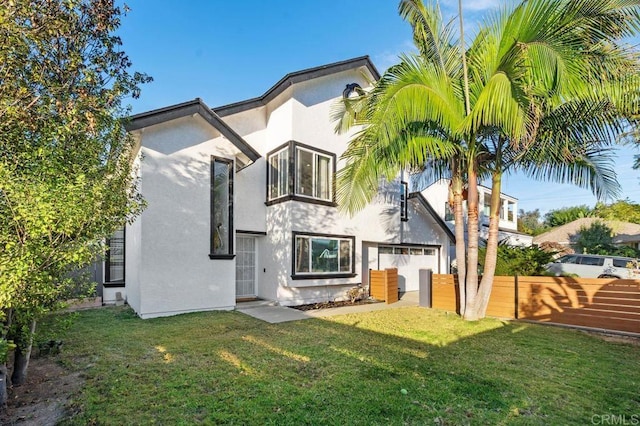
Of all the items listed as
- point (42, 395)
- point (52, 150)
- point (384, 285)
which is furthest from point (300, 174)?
point (42, 395)

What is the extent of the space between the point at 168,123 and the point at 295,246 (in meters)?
5.62

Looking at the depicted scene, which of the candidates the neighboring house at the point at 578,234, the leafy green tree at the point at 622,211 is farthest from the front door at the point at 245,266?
the neighboring house at the point at 578,234

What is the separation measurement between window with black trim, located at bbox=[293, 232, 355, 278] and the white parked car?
11.7 m

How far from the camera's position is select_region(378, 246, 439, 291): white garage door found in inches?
611

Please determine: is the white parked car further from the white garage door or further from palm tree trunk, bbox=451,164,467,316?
palm tree trunk, bbox=451,164,467,316

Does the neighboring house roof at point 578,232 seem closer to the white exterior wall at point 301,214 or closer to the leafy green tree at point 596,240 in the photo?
the leafy green tree at point 596,240

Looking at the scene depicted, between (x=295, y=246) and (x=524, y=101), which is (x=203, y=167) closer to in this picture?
(x=295, y=246)

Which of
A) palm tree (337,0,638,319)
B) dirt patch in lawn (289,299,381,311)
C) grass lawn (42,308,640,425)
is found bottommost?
dirt patch in lawn (289,299,381,311)

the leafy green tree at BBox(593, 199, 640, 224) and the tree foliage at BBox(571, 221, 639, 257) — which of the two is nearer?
the leafy green tree at BBox(593, 199, 640, 224)

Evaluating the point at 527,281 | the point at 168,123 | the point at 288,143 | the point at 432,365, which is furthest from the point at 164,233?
the point at 527,281

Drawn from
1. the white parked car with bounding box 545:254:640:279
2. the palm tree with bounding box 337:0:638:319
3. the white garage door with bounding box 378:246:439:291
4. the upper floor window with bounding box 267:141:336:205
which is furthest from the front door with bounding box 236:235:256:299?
the white parked car with bounding box 545:254:640:279

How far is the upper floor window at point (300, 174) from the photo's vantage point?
462 inches

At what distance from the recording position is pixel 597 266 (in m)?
17.8

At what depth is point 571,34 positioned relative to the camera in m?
7.01
